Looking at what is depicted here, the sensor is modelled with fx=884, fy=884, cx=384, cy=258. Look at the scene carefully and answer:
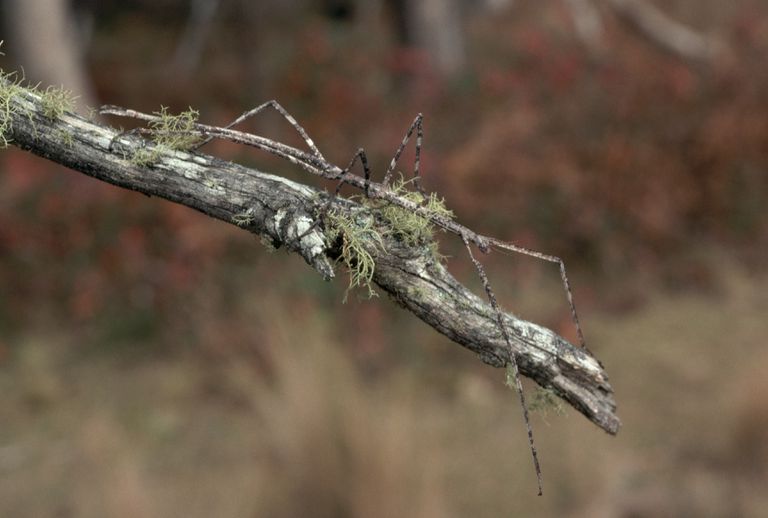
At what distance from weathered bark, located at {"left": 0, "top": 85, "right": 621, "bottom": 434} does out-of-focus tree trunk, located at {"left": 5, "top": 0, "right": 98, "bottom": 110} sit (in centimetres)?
764

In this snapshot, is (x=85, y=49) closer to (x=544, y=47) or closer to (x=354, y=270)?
(x=544, y=47)

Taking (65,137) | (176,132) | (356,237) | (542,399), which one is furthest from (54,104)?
(542,399)

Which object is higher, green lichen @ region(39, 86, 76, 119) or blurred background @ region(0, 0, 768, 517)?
blurred background @ region(0, 0, 768, 517)

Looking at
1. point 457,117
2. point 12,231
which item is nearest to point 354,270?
point 12,231

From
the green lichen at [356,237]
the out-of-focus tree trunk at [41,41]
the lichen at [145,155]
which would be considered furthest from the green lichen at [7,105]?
the out-of-focus tree trunk at [41,41]

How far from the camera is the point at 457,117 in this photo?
920 cm

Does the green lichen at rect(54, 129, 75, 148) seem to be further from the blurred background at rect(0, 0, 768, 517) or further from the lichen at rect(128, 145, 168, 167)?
the blurred background at rect(0, 0, 768, 517)

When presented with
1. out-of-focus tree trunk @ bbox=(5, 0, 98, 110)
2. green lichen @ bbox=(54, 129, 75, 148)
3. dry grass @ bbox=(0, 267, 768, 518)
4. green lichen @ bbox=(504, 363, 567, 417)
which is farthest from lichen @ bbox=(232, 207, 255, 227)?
out-of-focus tree trunk @ bbox=(5, 0, 98, 110)

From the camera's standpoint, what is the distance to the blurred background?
205 inches

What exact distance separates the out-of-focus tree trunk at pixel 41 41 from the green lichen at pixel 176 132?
743 centimetres

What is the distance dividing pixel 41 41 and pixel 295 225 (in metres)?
8.22

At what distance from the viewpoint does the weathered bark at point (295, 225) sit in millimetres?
1188

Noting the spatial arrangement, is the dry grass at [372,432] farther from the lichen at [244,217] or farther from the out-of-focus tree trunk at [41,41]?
the lichen at [244,217]

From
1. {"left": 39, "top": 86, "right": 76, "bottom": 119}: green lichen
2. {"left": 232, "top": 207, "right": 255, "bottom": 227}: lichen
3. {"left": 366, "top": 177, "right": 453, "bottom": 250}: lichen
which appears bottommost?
{"left": 232, "top": 207, "right": 255, "bottom": 227}: lichen
